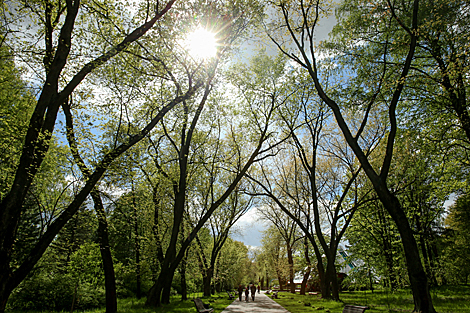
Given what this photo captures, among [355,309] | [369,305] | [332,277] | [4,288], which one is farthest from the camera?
[332,277]

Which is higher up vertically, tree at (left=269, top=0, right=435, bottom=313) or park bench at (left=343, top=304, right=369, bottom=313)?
tree at (left=269, top=0, right=435, bottom=313)

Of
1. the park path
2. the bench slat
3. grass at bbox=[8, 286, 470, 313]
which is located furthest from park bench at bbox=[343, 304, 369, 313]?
the park path

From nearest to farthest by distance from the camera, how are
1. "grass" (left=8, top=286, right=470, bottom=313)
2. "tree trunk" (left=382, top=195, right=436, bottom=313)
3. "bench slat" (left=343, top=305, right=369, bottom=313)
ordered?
"tree trunk" (left=382, top=195, right=436, bottom=313) < "bench slat" (left=343, top=305, right=369, bottom=313) < "grass" (left=8, top=286, right=470, bottom=313)

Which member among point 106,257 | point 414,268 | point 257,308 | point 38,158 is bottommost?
point 257,308

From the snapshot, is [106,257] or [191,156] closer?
[106,257]

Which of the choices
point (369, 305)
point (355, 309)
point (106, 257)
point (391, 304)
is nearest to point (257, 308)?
point (369, 305)

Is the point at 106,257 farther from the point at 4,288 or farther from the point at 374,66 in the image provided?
the point at 374,66

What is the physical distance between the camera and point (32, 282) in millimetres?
15250

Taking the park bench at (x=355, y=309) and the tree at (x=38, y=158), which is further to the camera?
the park bench at (x=355, y=309)

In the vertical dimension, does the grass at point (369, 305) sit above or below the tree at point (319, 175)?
below

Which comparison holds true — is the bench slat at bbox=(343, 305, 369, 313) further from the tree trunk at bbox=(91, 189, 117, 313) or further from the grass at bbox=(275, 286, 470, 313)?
the tree trunk at bbox=(91, 189, 117, 313)

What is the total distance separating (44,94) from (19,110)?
8.79 m

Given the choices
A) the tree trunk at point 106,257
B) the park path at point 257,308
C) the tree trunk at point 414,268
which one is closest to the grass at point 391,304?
the park path at point 257,308

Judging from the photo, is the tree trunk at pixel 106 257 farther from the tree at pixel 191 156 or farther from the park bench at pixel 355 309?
the park bench at pixel 355 309
